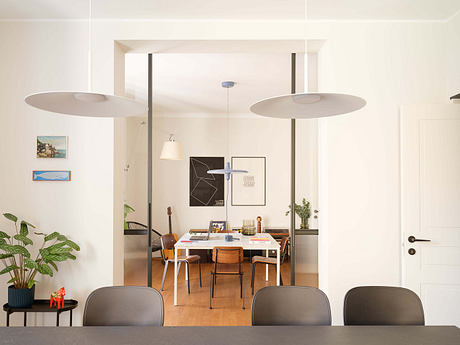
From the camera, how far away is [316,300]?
1.96m

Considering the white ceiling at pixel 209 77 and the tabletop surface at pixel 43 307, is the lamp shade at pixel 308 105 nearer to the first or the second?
the white ceiling at pixel 209 77

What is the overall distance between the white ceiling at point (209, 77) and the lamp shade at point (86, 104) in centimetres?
216

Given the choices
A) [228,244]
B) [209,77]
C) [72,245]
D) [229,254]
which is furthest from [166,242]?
[72,245]

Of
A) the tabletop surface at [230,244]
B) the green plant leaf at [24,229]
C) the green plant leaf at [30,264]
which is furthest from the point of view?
the tabletop surface at [230,244]

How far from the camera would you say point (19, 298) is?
2.72 m

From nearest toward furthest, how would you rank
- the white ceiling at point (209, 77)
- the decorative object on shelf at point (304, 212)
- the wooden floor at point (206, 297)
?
the decorative object on shelf at point (304, 212)
the wooden floor at point (206, 297)
the white ceiling at point (209, 77)

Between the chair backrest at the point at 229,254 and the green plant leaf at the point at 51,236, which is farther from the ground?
the green plant leaf at the point at 51,236

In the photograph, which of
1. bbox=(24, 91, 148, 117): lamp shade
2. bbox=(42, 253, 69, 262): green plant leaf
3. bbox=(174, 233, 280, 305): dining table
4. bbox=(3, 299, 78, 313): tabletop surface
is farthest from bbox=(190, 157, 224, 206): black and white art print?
bbox=(24, 91, 148, 117): lamp shade

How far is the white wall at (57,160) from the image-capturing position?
2938 mm

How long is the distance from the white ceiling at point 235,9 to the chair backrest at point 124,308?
2.07 metres

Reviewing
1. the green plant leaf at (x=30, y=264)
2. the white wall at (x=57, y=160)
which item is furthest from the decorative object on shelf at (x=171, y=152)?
the green plant leaf at (x=30, y=264)

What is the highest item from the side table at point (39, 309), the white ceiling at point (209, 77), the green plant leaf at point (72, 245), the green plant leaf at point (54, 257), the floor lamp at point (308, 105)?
the white ceiling at point (209, 77)

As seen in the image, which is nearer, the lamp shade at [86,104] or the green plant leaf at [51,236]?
the lamp shade at [86,104]

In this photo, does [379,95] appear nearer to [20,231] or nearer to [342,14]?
[342,14]
